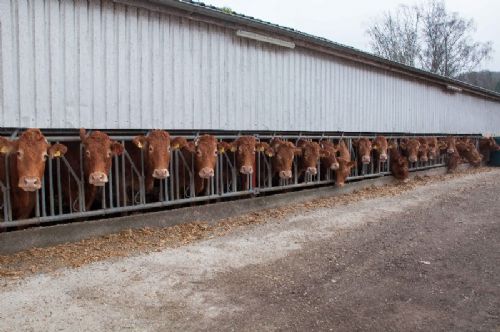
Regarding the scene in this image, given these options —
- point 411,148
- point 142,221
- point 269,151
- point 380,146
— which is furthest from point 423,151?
point 142,221

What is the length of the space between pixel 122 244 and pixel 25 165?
6.02ft

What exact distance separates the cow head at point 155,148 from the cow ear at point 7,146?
2.04m

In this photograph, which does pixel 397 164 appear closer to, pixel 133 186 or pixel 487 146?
pixel 133 186

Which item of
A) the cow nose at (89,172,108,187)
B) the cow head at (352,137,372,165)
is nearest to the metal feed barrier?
the cow nose at (89,172,108,187)

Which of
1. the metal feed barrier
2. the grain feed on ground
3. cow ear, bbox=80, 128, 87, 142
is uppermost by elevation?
cow ear, bbox=80, 128, 87, 142

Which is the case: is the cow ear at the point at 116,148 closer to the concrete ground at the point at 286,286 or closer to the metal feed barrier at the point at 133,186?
the metal feed barrier at the point at 133,186

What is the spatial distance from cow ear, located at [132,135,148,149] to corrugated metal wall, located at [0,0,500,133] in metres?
0.45

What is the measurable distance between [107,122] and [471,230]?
6810 mm

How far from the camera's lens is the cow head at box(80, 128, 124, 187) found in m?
7.27

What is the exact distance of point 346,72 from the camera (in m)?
14.5

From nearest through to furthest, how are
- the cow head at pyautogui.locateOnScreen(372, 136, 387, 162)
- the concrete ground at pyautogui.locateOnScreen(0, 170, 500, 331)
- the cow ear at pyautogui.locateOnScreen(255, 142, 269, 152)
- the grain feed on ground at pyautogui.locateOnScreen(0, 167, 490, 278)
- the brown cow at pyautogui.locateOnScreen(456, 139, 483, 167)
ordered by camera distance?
the concrete ground at pyautogui.locateOnScreen(0, 170, 500, 331)
the grain feed on ground at pyautogui.locateOnScreen(0, 167, 490, 278)
the cow ear at pyautogui.locateOnScreen(255, 142, 269, 152)
the cow head at pyautogui.locateOnScreen(372, 136, 387, 162)
the brown cow at pyautogui.locateOnScreen(456, 139, 483, 167)

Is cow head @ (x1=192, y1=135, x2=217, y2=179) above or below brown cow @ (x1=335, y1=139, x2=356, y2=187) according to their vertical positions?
above

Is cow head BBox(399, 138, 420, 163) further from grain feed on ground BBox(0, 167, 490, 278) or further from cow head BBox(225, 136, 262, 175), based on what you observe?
cow head BBox(225, 136, 262, 175)

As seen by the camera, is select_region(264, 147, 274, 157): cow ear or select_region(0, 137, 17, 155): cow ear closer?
select_region(0, 137, 17, 155): cow ear
